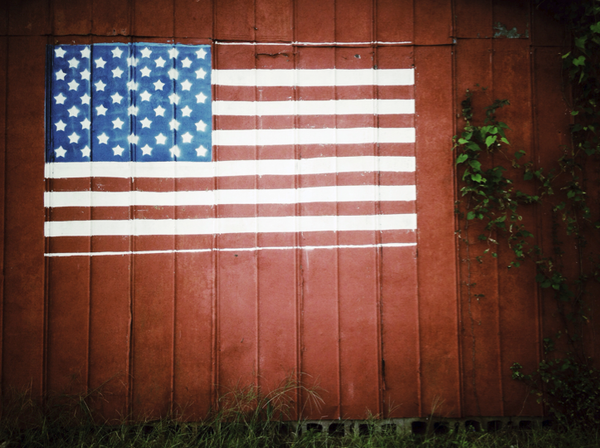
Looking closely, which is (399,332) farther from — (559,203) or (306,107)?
(306,107)

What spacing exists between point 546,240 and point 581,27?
6.09 feet

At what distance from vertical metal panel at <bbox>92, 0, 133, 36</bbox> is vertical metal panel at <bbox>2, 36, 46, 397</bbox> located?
53 centimetres

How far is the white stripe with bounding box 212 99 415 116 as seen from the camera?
283cm

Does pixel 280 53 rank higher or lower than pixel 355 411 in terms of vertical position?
higher

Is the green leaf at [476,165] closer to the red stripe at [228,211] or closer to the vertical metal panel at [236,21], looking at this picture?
the red stripe at [228,211]

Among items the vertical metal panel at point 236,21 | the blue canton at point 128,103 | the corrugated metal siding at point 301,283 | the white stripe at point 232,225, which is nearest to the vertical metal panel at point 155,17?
the corrugated metal siding at point 301,283

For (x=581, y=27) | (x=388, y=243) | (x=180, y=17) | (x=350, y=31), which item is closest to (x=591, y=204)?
(x=581, y=27)

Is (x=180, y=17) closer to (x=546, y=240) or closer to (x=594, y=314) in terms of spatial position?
(x=546, y=240)

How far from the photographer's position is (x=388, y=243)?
2826mm

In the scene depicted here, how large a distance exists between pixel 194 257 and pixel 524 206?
3.00 meters

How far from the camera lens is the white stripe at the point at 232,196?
2.76m

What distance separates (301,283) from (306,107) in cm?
158

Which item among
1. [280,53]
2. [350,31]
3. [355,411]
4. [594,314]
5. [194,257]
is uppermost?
[350,31]

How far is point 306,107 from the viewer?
112 inches
